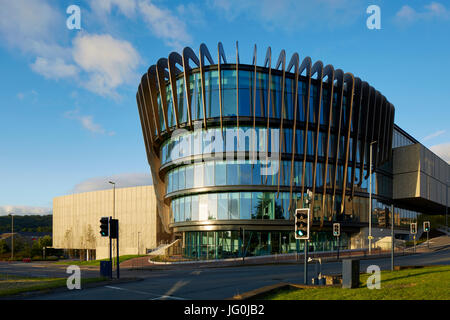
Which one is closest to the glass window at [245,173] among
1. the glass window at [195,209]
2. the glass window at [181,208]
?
the glass window at [195,209]

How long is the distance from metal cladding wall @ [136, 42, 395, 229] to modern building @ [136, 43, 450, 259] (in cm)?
14

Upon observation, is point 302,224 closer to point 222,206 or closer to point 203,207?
point 222,206

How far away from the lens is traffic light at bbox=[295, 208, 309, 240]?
15.3 metres

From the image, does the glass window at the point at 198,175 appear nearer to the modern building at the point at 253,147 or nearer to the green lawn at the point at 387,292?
the modern building at the point at 253,147

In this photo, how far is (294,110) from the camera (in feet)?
163

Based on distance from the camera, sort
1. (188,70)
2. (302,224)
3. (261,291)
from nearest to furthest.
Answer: (261,291)
(302,224)
(188,70)

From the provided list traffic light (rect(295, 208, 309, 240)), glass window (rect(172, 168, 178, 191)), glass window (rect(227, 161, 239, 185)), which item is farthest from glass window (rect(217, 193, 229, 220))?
traffic light (rect(295, 208, 309, 240))

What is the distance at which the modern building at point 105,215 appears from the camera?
255ft

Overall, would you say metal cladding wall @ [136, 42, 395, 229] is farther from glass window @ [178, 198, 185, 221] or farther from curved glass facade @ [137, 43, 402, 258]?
glass window @ [178, 198, 185, 221]

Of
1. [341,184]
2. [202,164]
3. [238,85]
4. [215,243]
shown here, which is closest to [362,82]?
[341,184]

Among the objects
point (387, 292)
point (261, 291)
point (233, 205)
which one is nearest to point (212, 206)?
point (233, 205)
